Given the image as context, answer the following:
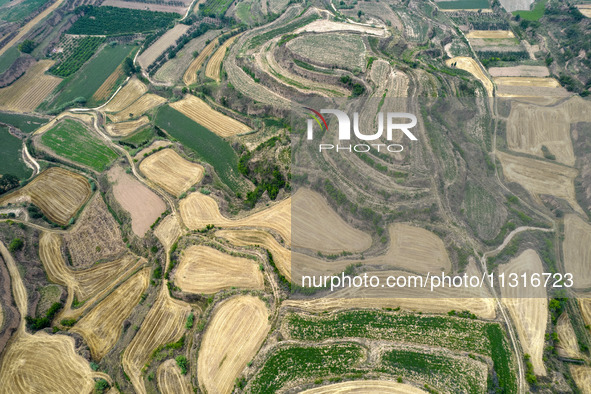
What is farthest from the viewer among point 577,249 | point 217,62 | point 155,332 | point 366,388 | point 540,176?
point 217,62

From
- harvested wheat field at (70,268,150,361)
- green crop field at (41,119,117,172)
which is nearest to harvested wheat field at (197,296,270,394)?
harvested wheat field at (70,268,150,361)

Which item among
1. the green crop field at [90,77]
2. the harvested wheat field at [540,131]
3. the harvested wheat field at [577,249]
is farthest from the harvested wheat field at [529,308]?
the green crop field at [90,77]

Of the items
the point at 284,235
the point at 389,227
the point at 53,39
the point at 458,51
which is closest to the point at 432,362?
the point at 389,227

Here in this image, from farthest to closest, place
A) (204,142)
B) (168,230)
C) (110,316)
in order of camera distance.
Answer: (204,142) < (168,230) < (110,316)

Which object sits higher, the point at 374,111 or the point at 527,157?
the point at 374,111

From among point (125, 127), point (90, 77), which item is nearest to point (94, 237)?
point (125, 127)

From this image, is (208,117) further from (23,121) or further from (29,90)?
(29,90)

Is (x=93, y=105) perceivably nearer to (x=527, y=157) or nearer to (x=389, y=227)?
(x=389, y=227)
